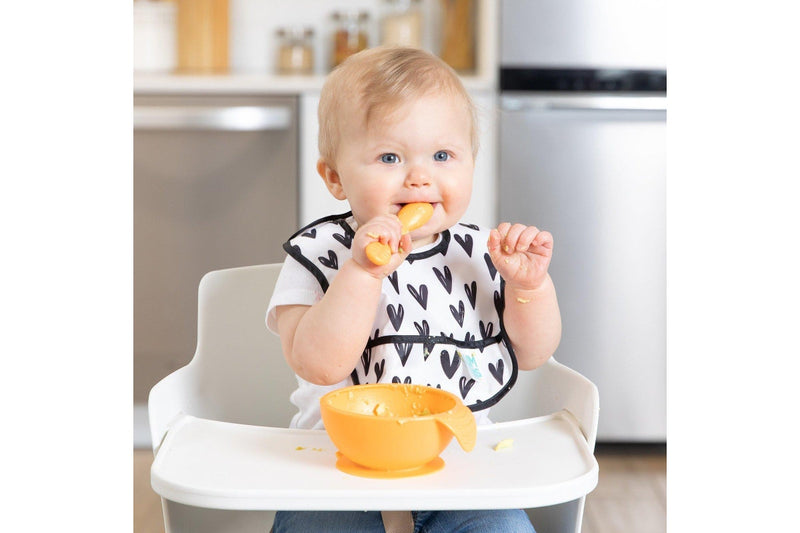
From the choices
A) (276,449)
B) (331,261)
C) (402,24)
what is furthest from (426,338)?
(402,24)

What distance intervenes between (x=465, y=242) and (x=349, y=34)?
1.36 metres

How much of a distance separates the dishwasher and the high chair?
934mm

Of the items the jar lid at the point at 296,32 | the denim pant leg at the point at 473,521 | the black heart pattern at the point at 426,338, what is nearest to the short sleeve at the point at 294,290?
the black heart pattern at the point at 426,338

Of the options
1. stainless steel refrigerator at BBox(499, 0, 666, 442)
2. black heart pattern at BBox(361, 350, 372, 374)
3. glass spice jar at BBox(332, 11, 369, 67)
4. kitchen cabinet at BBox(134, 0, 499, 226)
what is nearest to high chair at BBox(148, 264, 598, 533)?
black heart pattern at BBox(361, 350, 372, 374)

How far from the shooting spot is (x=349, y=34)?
7.34 feet

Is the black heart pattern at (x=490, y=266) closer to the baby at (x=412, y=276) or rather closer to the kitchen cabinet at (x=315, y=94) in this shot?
the baby at (x=412, y=276)

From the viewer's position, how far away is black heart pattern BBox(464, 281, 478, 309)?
969 mm

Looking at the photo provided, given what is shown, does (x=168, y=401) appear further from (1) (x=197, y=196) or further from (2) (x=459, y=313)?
(1) (x=197, y=196)
